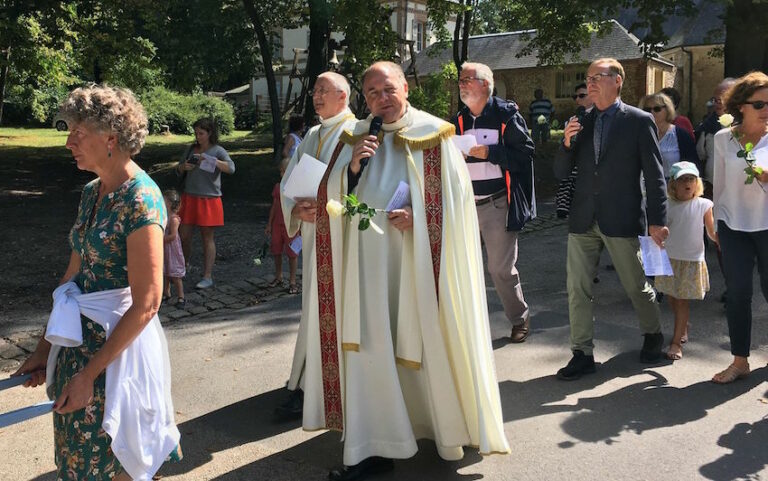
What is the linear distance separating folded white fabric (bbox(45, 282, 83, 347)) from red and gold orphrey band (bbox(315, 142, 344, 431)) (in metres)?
1.54

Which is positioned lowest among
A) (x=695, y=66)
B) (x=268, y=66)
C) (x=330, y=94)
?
(x=330, y=94)

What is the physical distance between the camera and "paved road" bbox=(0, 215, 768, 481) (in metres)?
4.12

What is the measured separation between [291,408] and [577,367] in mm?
2113

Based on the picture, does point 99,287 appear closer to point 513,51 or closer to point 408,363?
point 408,363

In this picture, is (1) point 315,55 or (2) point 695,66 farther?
(2) point 695,66

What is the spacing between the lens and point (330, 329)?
4082mm

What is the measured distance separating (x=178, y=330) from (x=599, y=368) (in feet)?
12.0

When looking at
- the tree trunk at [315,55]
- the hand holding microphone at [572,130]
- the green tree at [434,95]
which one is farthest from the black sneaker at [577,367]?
the tree trunk at [315,55]

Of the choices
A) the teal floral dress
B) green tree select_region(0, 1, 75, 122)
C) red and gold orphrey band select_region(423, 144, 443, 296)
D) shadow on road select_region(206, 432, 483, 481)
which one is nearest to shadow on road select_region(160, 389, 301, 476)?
shadow on road select_region(206, 432, 483, 481)

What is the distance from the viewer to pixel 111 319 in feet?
9.26

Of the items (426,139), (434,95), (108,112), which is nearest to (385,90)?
(426,139)

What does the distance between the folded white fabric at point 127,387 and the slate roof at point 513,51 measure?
3859cm

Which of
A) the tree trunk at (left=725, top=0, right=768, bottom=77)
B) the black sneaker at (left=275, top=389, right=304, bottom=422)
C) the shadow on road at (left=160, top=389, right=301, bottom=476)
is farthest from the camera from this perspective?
the tree trunk at (left=725, top=0, right=768, bottom=77)

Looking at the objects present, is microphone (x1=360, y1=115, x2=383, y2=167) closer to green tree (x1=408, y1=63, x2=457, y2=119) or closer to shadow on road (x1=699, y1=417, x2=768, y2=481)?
shadow on road (x1=699, y1=417, x2=768, y2=481)
